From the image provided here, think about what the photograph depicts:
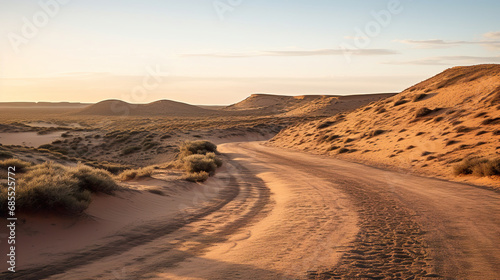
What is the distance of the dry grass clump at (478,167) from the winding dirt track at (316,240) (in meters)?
2.05

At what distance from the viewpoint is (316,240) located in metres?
8.14

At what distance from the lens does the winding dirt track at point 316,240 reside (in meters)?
6.37

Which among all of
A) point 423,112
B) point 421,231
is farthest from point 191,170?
point 423,112

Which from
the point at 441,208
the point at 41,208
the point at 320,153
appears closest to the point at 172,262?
the point at 41,208

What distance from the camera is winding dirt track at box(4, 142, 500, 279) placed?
6.37 m

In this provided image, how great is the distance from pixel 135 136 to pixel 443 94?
35747 mm

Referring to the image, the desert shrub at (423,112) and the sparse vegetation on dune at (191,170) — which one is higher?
the desert shrub at (423,112)

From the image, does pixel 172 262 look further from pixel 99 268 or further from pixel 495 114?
pixel 495 114

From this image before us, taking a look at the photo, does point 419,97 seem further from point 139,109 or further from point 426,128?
point 139,109

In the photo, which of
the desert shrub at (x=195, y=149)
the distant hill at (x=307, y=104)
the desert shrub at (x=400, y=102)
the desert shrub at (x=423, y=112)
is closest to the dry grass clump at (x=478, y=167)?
the desert shrub at (x=423, y=112)

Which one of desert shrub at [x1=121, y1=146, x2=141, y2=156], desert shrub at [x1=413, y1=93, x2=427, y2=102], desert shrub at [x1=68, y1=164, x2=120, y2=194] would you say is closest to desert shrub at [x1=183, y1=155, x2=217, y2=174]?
desert shrub at [x1=68, y1=164, x2=120, y2=194]

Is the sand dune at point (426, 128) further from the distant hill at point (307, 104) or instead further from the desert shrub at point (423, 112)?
the distant hill at point (307, 104)

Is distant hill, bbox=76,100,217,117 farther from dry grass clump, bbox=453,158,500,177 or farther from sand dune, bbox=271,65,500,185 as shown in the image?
dry grass clump, bbox=453,158,500,177

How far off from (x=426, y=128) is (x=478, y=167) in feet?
41.0
